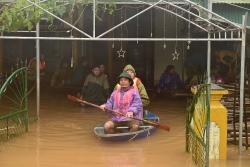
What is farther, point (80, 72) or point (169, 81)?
point (80, 72)

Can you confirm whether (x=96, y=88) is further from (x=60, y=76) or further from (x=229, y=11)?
(x=229, y=11)

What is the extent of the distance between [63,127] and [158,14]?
7.34 m

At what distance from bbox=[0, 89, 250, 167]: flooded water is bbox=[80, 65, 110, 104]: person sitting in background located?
101 cm

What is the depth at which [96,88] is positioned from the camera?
41.2 feet

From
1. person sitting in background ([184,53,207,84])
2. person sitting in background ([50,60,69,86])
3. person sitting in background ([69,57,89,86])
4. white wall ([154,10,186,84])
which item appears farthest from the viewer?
white wall ([154,10,186,84])

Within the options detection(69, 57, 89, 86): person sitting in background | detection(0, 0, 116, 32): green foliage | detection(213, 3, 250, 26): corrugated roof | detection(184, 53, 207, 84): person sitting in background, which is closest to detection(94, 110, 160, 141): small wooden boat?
detection(0, 0, 116, 32): green foliage

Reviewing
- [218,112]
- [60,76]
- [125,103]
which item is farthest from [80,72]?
[218,112]

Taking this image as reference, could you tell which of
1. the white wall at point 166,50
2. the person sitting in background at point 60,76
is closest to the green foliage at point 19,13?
the person sitting in background at point 60,76

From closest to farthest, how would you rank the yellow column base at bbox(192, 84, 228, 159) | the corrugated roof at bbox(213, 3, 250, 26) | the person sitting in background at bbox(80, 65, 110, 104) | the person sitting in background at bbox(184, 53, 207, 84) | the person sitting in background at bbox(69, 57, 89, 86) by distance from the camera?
the yellow column base at bbox(192, 84, 228, 159) → the corrugated roof at bbox(213, 3, 250, 26) → the person sitting in background at bbox(80, 65, 110, 104) → the person sitting in background at bbox(69, 57, 89, 86) → the person sitting in background at bbox(184, 53, 207, 84)

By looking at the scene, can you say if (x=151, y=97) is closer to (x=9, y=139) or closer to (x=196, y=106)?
(x=9, y=139)

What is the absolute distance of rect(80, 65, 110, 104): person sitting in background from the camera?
12.6m

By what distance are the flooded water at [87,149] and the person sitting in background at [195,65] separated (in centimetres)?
424

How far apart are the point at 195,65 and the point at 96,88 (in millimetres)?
4562

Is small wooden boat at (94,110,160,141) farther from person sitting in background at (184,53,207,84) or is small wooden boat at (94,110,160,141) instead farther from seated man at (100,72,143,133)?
person sitting in background at (184,53,207,84)
